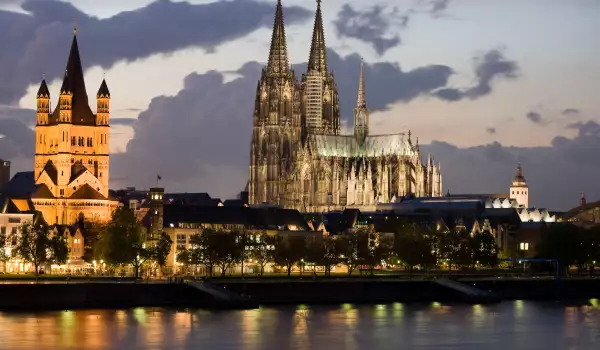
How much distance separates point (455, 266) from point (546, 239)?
34.1 ft

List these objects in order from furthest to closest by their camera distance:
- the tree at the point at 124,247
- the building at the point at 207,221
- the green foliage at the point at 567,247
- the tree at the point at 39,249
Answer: the green foliage at the point at 567,247, the building at the point at 207,221, the tree at the point at 39,249, the tree at the point at 124,247

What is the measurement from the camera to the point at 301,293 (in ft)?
442

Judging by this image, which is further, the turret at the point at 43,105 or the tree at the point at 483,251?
the turret at the point at 43,105

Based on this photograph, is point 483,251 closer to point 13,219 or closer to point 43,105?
point 13,219

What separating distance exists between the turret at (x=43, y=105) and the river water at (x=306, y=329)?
7611 cm

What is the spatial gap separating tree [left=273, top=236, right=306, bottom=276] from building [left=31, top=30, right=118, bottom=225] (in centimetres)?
3097

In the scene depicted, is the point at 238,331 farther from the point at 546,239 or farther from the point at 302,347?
the point at 546,239

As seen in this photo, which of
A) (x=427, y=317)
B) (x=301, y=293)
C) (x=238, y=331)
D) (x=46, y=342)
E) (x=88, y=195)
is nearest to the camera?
(x=46, y=342)

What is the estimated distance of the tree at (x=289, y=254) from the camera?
527 ft

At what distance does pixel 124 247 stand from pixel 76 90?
47.1 meters

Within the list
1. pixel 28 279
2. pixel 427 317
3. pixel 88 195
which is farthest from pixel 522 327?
pixel 88 195

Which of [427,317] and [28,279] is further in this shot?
[28,279]

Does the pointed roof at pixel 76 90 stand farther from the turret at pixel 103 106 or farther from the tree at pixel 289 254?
the tree at pixel 289 254

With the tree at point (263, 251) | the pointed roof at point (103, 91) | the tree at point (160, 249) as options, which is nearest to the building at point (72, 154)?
the pointed roof at point (103, 91)
